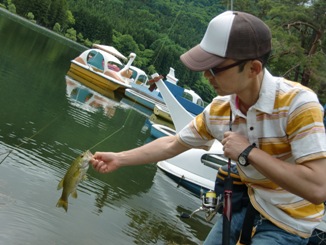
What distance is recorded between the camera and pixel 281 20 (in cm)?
2492

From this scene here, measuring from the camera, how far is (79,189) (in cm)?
886

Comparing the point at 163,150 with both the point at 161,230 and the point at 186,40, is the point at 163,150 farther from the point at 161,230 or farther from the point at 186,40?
the point at 186,40

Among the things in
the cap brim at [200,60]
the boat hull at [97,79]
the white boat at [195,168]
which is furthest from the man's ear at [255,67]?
the boat hull at [97,79]

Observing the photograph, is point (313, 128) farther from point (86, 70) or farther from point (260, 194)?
point (86, 70)

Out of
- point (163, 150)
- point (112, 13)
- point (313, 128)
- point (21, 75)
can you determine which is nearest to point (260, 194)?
point (313, 128)

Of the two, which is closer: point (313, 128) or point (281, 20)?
point (313, 128)

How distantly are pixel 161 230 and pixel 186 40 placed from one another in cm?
4689

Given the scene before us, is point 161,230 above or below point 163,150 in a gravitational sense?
below

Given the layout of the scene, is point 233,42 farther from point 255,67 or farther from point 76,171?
point 76,171

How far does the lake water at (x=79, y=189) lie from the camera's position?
700 centimetres

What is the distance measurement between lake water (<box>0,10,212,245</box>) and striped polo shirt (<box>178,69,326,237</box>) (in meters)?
4.37

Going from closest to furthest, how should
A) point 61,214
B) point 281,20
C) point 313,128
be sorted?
1. point 313,128
2. point 61,214
3. point 281,20

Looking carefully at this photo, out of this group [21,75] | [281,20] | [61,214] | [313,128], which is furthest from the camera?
[281,20]

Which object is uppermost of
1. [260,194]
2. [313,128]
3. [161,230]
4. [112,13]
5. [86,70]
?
[313,128]
